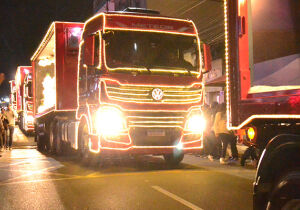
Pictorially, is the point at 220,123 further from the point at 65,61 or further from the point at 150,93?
the point at 65,61

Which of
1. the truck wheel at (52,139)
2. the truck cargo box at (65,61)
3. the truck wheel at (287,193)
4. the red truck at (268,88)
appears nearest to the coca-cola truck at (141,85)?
the truck cargo box at (65,61)

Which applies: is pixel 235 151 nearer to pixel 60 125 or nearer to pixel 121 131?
pixel 121 131

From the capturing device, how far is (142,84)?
10.9 m

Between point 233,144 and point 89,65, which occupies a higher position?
point 89,65

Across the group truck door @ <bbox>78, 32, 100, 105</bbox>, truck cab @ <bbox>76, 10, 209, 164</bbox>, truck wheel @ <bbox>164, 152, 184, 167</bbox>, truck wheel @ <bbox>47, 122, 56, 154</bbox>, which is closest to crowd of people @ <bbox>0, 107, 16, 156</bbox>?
truck wheel @ <bbox>47, 122, 56, 154</bbox>

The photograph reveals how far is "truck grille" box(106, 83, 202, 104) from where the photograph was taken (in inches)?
425

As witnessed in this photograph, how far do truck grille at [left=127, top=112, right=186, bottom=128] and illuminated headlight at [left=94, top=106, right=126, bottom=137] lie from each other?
0.20m

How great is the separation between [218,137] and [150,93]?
318cm

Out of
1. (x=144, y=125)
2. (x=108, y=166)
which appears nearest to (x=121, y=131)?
(x=144, y=125)

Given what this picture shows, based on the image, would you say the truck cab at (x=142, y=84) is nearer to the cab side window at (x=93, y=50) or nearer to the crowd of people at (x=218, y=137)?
the cab side window at (x=93, y=50)

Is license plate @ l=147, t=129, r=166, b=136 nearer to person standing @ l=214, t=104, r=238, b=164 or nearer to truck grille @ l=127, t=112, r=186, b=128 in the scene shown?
truck grille @ l=127, t=112, r=186, b=128

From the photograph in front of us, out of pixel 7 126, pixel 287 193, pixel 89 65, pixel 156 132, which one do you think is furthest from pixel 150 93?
pixel 7 126

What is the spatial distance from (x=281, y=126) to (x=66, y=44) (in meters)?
10.4

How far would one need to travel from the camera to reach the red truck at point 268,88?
3.99 m
